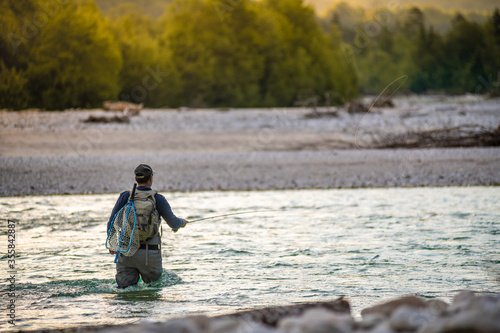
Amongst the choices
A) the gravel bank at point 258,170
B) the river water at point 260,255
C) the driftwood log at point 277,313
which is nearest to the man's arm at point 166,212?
the river water at point 260,255

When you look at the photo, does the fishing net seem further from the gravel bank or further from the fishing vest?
the gravel bank

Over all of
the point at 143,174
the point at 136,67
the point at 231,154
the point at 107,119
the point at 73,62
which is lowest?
the point at 231,154

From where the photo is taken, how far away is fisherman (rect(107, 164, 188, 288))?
6.35m

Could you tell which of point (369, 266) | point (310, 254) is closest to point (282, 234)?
point (310, 254)

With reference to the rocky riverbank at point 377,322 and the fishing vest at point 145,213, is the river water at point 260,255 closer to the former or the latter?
the fishing vest at point 145,213

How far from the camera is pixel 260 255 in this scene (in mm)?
8109

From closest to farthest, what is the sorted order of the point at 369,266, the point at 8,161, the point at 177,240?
the point at 369,266, the point at 177,240, the point at 8,161

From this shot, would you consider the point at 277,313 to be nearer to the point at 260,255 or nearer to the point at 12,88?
the point at 260,255

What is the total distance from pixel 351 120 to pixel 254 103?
25.8 meters

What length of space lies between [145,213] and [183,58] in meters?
44.5

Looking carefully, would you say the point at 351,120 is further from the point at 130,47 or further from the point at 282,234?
the point at 130,47

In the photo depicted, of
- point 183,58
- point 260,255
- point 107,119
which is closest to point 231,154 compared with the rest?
point 107,119

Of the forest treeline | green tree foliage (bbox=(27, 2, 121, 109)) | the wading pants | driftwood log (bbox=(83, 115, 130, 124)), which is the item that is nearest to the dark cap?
the wading pants

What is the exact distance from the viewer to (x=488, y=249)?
8.21 metres
